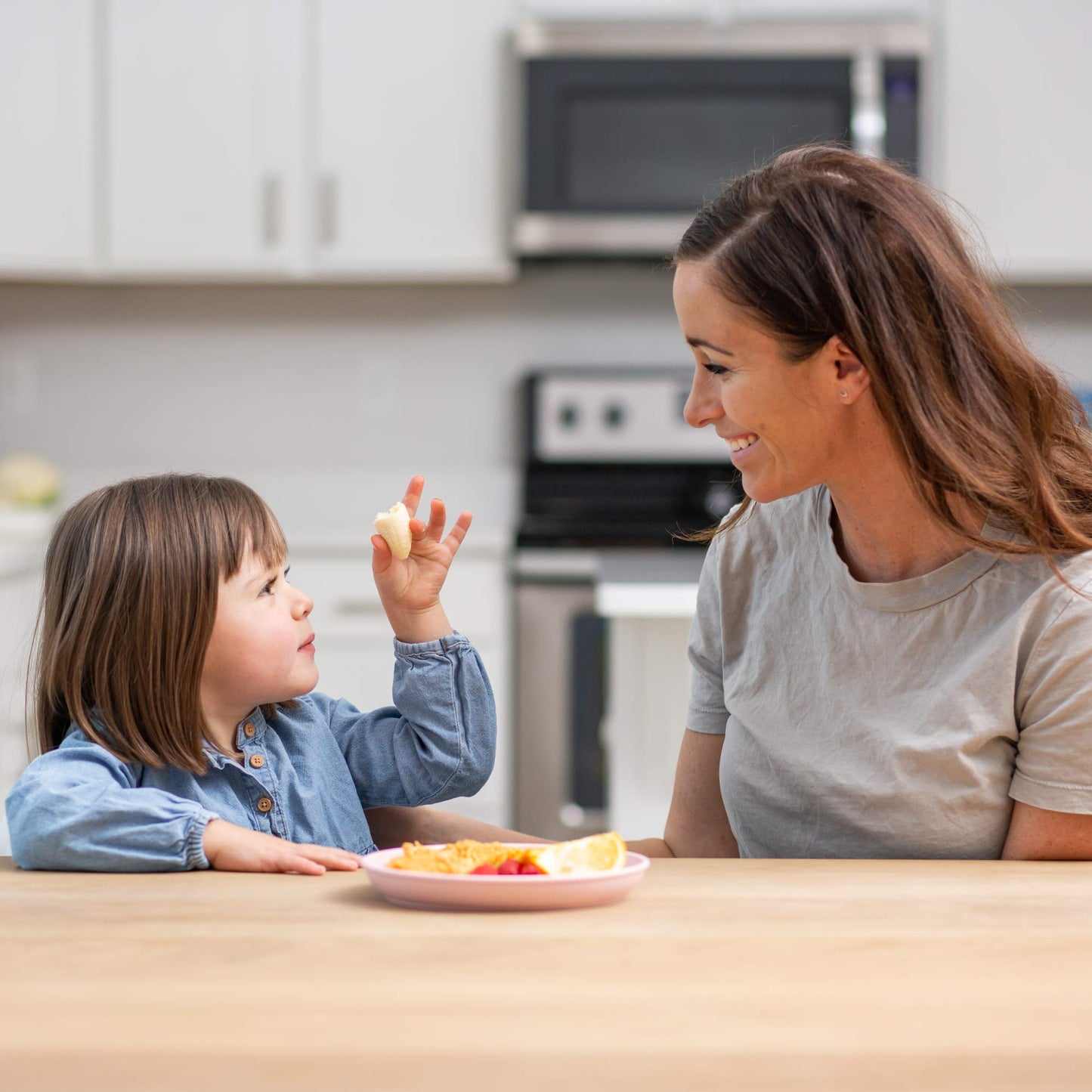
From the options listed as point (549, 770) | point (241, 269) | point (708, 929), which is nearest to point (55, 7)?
point (241, 269)

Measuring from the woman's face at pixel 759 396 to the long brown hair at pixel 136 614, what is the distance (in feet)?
1.35

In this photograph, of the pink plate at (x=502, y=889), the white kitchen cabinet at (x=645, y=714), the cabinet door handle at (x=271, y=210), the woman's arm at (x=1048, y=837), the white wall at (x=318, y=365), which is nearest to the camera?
the pink plate at (x=502, y=889)

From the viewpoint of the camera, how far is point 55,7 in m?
3.23

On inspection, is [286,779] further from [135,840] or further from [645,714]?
[645,714]

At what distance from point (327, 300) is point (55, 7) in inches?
36.9

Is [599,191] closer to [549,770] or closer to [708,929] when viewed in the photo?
[549,770]

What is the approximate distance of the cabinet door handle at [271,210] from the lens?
10.8ft

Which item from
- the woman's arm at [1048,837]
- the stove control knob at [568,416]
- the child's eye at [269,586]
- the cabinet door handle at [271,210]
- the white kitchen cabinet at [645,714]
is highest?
the cabinet door handle at [271,210]

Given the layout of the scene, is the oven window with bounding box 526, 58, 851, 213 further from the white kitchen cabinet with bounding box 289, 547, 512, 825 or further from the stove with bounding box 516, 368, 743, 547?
the white kitchen cabinet with bounding box 289, 547, 512, 825

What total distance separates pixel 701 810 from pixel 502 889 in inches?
21.9

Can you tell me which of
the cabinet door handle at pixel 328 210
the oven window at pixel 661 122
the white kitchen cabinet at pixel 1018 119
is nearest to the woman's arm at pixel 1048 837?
the oven window at pixel 661 122

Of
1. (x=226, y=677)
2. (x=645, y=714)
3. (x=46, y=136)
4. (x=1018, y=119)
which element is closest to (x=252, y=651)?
(x=226, y=677)

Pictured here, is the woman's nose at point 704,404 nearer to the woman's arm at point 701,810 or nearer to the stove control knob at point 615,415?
the woman's arm at point 701,810

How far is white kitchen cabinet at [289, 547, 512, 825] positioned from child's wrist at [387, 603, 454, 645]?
1.90 m
